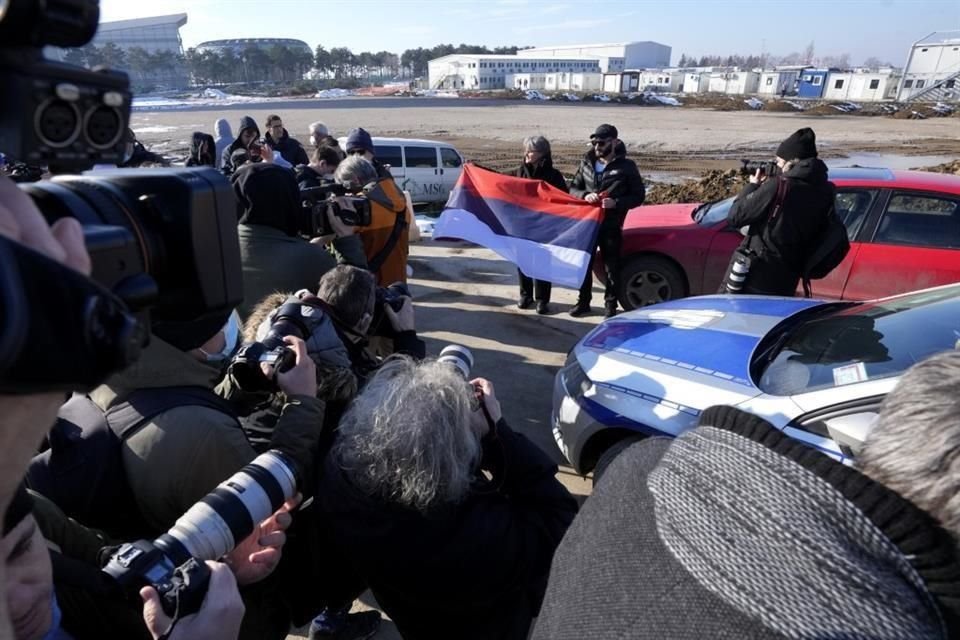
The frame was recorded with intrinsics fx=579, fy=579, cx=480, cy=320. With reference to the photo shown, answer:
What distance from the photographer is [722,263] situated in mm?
5715

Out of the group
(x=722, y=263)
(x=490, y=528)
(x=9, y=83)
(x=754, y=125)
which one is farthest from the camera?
(x=754, y=125)

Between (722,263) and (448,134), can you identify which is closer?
(722,263)

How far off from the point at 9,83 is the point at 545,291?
5.78m

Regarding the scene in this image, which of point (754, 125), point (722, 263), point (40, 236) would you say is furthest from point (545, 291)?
point (754, 125)

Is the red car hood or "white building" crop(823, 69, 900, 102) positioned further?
"white building" crop(823, 69, 900, 102)

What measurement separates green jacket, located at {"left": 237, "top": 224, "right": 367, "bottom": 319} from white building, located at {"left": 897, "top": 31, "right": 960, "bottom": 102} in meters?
62.2

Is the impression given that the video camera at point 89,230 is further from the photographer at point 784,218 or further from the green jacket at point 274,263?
the photographer at point 784,218

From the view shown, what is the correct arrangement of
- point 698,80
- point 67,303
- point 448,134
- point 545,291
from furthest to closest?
point 698,80 → point 448,134 → point 545,291 → point 67,303

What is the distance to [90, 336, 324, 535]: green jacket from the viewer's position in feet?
5.22

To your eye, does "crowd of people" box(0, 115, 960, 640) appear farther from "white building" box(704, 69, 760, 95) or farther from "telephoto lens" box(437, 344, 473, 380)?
"white building" box(704, 69, 760, 95)

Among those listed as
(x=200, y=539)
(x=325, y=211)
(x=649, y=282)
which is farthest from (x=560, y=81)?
(x=200, y=539)

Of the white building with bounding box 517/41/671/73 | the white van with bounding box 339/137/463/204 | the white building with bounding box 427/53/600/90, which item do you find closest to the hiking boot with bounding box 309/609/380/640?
the white van with bounding box 339/137/463/204

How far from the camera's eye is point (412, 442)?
159cm

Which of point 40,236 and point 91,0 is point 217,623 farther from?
point 91,0
